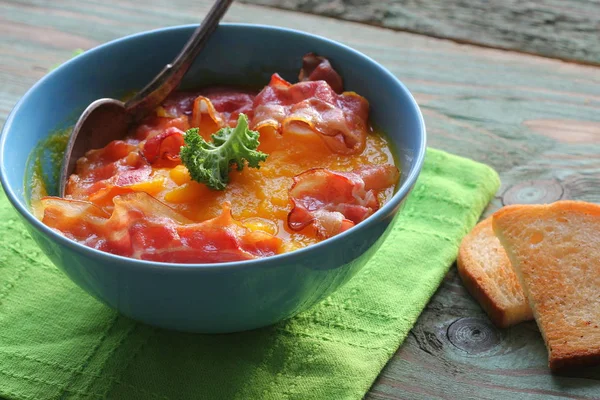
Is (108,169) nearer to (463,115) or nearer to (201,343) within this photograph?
(201,343)

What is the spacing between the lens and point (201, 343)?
248 centimetres

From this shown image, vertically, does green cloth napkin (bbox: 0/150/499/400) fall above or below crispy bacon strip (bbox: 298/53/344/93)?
below

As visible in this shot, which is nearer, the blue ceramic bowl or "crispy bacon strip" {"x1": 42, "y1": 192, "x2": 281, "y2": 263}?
the blue ceramic bowl

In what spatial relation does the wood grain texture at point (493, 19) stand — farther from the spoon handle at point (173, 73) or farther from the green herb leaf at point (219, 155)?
the green herb leaf at point (219, 155)

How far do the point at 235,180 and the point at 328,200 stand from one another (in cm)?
33

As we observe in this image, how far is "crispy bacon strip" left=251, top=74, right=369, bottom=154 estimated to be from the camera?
2654 mm

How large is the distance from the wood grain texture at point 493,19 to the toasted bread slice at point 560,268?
150 centimetres

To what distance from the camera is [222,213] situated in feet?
7.46

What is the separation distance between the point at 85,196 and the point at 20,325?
18.7 inches

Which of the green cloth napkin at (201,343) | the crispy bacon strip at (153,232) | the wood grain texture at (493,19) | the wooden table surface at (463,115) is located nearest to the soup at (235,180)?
the crispy bacon strip at (153,232)

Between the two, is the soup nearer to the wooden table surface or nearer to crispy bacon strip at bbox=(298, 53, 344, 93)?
crispy bacon strip at bbox=(298, 53, 344, 93)

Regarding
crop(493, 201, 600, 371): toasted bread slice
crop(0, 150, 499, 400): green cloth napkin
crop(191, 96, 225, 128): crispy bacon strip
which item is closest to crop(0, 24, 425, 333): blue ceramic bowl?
crop(0, 150, 499, 400): green cloth napkin

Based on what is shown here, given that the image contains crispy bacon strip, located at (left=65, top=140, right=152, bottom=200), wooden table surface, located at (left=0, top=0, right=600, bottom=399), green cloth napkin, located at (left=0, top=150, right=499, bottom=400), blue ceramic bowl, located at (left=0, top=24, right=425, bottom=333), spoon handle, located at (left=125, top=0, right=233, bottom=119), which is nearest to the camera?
blue ceramic bowl, located at (left=0, top=24, right=425, bottom=333)

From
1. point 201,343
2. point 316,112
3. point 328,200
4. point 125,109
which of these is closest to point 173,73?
point 125,109
